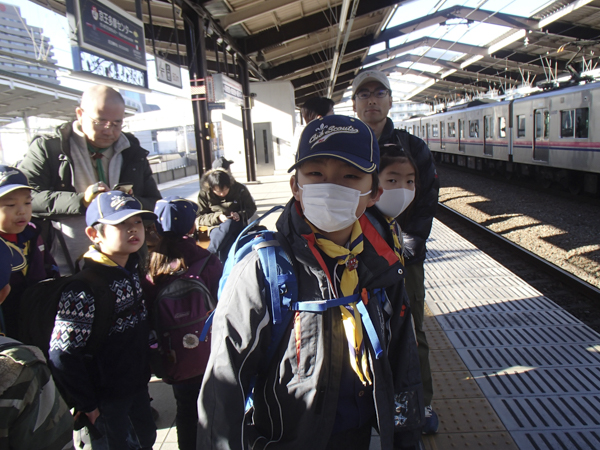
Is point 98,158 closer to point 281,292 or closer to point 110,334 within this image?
point 110,334

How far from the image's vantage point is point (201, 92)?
396 inches

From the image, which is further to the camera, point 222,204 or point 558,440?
point 222,204

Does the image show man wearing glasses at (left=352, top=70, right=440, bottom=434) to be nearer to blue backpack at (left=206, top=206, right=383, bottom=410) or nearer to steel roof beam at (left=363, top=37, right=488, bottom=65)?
blue backpack at (left=206, top=206, right=383, bottom=410)

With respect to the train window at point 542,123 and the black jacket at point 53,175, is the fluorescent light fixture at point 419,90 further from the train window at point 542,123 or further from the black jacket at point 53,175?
the black jacket at point 53,175

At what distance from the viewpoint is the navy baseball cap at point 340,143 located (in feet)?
4.92

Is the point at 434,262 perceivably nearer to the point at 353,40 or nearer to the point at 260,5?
the point at 260,5

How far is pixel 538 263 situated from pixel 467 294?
2.75 meters

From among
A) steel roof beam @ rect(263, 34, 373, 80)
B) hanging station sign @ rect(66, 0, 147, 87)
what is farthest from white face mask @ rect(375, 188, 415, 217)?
steel roof beam @ rect(263, 34, 373, 80)

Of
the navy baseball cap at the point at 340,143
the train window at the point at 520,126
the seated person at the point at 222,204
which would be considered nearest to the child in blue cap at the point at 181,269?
the navy baseball cap at the point at 340,143

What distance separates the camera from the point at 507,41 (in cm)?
2080

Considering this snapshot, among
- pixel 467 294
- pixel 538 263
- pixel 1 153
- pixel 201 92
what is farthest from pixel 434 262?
pixel 1 153

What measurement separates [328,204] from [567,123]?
1400cm

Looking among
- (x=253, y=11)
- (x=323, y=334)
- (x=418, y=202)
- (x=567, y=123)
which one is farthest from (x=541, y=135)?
(x=323, y=334)

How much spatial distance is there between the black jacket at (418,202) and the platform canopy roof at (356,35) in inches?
279
